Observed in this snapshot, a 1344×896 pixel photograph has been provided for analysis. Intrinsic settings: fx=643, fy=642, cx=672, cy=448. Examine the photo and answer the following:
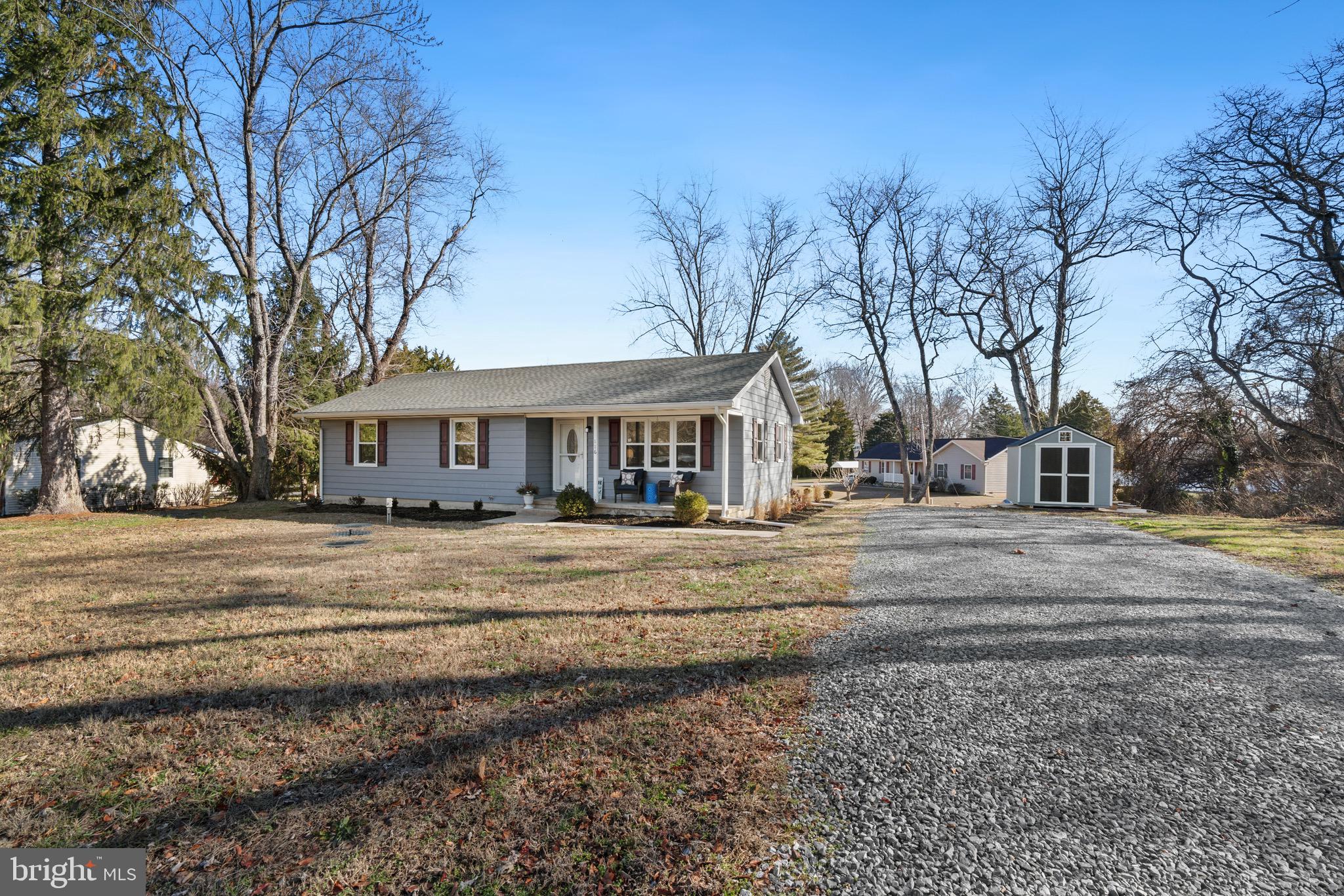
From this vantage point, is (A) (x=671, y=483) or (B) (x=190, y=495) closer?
(A) (x=671, y=483)

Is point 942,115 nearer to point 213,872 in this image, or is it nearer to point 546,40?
point 546,40

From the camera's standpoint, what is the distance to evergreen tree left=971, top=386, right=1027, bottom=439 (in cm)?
5422

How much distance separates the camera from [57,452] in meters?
15.6

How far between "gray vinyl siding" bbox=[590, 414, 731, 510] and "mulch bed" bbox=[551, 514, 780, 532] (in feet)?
2.35

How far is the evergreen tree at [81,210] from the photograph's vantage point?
13.0 meters

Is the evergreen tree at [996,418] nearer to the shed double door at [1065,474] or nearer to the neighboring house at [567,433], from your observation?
the shed double door at [1065,474]

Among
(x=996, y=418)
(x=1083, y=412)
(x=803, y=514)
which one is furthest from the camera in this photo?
(x=996, y=418)

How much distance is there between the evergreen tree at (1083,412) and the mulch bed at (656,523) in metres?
31.1

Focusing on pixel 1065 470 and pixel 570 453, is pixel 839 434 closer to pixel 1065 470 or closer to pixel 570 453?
pixel 1065 470

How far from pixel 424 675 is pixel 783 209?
29535 mm

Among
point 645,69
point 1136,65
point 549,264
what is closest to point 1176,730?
point 1136,65

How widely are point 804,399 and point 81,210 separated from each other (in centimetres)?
2612

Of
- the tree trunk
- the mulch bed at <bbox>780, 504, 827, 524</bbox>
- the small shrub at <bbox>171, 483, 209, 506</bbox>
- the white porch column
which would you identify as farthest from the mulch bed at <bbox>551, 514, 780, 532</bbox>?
the small shrub at <bbox>171, 483, 209, 506</bbox>

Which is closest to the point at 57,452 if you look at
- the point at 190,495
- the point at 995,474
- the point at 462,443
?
the point at 190,495
